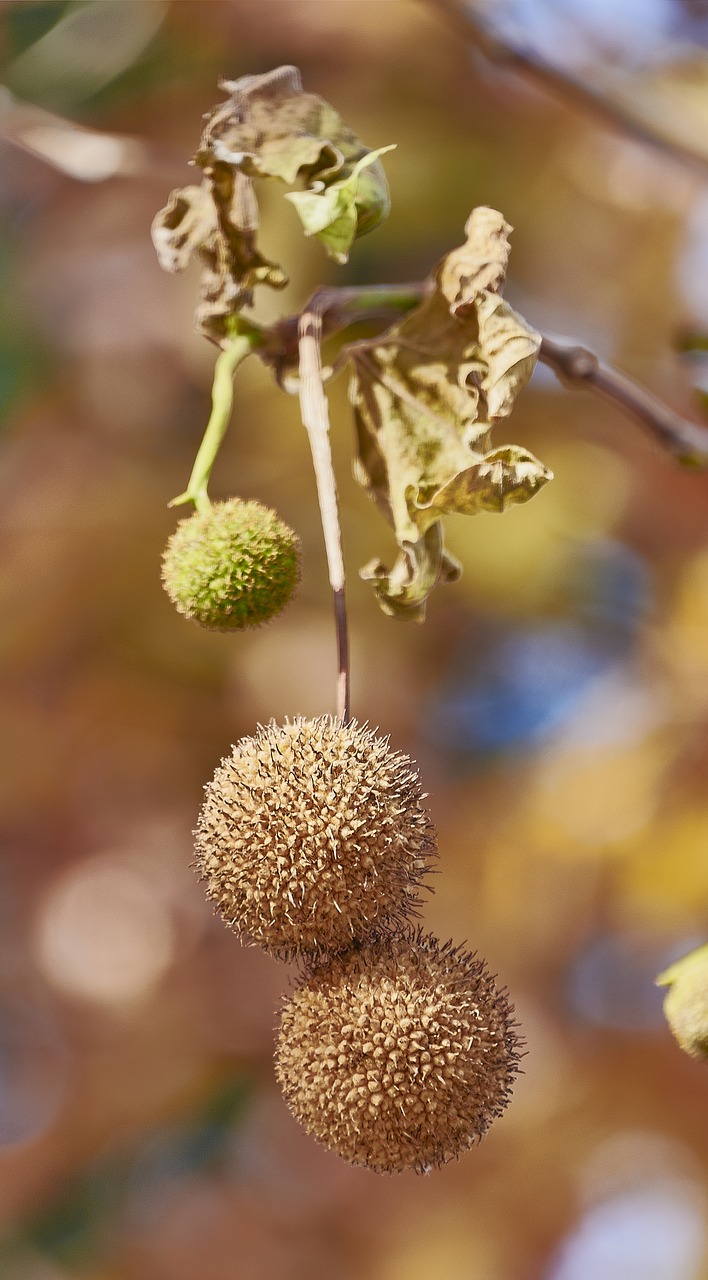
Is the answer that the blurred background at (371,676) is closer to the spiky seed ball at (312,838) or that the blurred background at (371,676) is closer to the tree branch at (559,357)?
the tree branch at (559,357)

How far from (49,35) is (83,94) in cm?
11

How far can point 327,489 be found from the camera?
0.63 metres

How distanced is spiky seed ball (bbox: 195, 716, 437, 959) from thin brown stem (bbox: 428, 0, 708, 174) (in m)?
0.82

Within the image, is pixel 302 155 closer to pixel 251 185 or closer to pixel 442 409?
pixel 251 185

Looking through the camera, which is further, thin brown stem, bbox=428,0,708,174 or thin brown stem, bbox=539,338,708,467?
thin brown stem, bbox=428,0,708,174

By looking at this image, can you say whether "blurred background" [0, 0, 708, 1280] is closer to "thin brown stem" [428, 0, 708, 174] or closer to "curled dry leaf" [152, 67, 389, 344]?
"thin brown stem" [428, 0, 708, 174]

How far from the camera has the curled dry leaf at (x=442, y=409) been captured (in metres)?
0.65

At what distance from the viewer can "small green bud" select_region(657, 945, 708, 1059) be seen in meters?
0.65

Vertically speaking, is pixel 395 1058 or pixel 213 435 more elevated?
pixel 213 435

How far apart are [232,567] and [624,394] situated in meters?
0.44

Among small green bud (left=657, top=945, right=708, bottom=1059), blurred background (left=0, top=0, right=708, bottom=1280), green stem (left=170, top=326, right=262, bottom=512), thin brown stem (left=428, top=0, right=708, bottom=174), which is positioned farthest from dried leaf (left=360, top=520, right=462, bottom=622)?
blurred background (left=0, top=0, right=708, bottom=1280)

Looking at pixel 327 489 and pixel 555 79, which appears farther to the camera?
pixel 555 79

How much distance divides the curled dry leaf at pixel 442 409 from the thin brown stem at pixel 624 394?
11 centimetres

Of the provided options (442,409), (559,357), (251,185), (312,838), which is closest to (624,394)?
(559,357)
